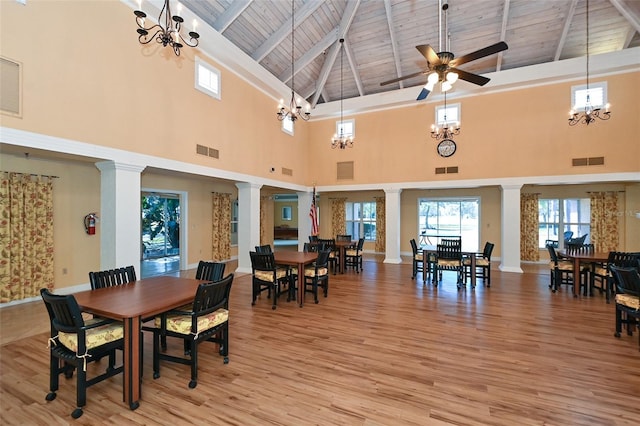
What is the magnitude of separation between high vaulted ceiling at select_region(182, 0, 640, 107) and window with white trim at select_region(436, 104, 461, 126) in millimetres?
1204

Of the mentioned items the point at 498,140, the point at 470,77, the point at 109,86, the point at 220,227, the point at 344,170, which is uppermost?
the point at 470,77

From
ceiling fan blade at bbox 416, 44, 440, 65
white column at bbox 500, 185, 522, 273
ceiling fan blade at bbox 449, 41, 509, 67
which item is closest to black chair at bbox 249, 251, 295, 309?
ceiling fan blade at bbox 416, 44, 440, 65

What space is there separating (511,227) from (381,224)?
4.57 metres

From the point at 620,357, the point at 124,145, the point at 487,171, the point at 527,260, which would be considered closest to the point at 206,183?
the point at 124,145

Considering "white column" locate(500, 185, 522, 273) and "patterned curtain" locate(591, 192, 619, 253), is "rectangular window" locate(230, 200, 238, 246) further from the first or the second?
"patterned curtain" locate(591, 192, 619, 253)

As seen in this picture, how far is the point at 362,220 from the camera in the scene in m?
12.2

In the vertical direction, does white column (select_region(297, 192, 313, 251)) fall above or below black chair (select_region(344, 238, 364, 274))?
above

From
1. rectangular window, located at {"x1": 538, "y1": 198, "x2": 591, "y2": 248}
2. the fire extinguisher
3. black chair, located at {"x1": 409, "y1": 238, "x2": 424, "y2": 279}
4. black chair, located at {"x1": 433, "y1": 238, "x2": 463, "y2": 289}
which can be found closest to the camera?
the fire extinguisher

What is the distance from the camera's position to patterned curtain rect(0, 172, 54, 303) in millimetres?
4758

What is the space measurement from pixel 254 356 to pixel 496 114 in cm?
901

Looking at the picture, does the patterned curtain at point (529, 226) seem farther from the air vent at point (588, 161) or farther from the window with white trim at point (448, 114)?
the window with white trim at point (448, 114)

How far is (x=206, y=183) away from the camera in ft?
29.5

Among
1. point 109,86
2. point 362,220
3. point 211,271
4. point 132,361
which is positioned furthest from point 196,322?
point 362,220

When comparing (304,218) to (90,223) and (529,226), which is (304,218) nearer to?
(90,223)
